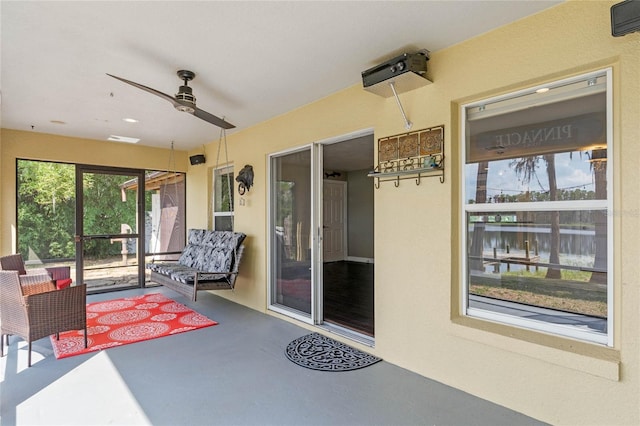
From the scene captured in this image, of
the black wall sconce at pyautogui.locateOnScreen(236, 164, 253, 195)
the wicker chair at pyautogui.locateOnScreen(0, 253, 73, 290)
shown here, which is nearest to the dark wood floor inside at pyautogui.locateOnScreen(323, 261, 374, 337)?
the black wall sconce at pyautogui.locateOnScreen(236, 164, 253, 195)

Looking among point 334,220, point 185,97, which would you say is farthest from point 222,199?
point 334,220

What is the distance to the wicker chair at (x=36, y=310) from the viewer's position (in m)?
2.84

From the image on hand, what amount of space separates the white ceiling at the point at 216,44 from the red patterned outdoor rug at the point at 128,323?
2.46 meters

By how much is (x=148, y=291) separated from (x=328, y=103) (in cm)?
437

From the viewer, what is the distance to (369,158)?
6.84m

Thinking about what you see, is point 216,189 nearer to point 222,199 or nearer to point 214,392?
point 222,199

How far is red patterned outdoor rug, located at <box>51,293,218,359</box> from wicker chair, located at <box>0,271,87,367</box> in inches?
8.2

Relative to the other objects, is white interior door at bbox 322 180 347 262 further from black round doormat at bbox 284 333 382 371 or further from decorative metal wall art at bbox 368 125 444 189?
decorative metal wall art at bbox 368 125 444 189

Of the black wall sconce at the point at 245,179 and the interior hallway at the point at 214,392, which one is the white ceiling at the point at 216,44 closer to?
the black wall sconce at the point at 245,179

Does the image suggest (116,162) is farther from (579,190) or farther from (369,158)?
(579,190)

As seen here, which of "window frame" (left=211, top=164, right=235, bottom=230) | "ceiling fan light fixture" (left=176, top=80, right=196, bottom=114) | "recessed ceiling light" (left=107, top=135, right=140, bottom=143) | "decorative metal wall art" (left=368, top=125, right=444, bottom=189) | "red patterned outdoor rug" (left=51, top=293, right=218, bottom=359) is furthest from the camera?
"window frame" (left=211, top=164, right=235, bottom=230)

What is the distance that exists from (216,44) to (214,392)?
8.14 ft

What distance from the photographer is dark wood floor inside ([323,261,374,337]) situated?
378 cm

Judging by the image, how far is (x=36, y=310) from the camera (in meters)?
2.85
